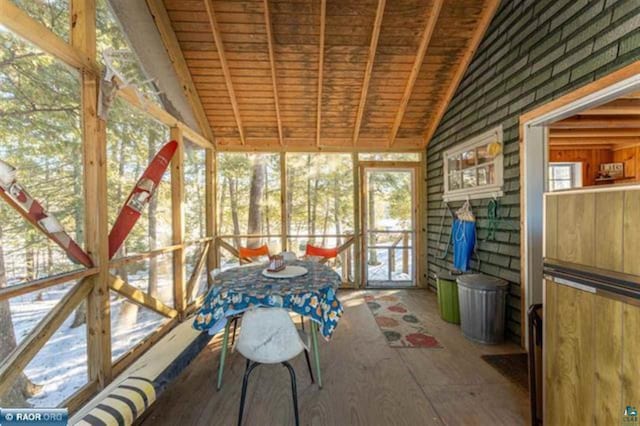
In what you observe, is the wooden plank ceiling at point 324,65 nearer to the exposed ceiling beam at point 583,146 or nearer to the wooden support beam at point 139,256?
the wooden support beam at point 139,256

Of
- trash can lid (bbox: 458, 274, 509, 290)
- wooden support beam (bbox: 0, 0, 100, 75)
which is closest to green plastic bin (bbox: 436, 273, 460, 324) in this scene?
trash can lid (bbox: 458, 274, 509, 290)

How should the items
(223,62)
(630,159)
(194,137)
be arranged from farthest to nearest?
1. (630,159)
2. (194,137)
3. (223,62)

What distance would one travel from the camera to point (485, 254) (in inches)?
130

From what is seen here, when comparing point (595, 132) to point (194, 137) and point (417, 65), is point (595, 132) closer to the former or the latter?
point (417, 65)

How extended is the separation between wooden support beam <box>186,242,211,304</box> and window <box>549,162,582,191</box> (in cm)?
646

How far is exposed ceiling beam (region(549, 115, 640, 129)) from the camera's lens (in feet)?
10.6

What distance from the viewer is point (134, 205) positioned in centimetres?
240

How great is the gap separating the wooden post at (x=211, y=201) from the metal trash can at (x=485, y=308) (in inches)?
155

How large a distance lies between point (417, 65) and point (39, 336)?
14.9 feet

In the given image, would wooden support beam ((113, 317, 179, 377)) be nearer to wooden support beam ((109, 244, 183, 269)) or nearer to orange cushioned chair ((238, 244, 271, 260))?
wooden support beam ((109, 244, 183, 269))

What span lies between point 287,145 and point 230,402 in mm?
3901

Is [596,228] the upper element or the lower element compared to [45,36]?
lower

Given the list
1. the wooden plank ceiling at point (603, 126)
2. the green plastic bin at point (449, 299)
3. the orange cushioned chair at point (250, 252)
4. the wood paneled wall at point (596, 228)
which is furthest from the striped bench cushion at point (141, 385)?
the wooden plank ceiling at point (603, 126)

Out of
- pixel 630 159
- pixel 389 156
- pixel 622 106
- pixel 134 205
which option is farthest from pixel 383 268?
pixel 630 159
